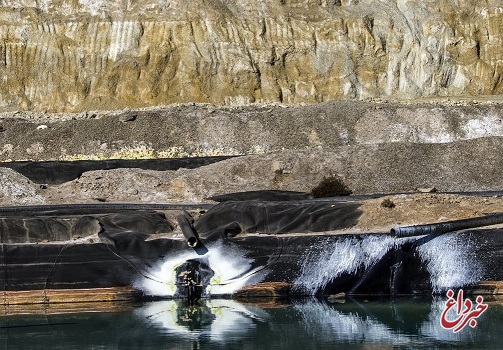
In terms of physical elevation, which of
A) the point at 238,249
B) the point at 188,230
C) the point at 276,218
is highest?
the point at 276,218

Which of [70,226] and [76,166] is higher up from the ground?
[76,166]

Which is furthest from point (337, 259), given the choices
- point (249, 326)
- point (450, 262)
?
point (249, 326)

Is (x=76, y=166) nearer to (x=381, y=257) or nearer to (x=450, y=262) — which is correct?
(x=381, y=257)

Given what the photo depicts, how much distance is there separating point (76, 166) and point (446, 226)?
14.0m

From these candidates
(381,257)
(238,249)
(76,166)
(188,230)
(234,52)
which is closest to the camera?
(381,257)

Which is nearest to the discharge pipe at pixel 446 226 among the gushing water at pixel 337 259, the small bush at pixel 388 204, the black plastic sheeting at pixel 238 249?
the black plastic sheeting at pixel 238 249

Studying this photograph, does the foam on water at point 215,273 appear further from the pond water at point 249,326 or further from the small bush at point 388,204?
the small bush at point 388,204


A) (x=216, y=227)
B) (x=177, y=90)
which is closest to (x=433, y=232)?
(x=216, y=227)

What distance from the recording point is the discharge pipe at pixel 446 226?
1908cm

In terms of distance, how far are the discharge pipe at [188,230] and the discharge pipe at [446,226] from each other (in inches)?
149

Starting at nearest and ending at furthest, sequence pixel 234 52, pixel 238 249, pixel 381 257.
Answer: pixel 381 257, pixel 238 249, pixel 234 52

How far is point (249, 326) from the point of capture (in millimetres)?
16656

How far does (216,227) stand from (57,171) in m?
10.5

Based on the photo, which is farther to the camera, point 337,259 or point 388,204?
point 388,204
